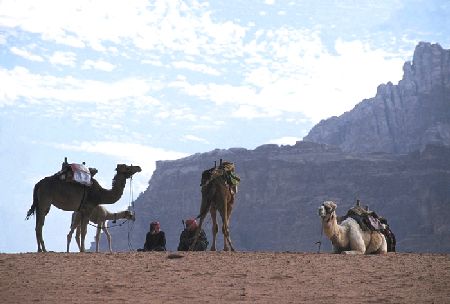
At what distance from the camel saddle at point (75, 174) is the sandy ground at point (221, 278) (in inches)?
101

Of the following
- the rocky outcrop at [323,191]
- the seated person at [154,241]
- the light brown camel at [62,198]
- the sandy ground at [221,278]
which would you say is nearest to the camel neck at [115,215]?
the seated person at [154,241]

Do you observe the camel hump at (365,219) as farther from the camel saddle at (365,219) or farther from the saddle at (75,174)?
the saddle at (75,174)

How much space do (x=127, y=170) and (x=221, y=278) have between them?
25.0 ft

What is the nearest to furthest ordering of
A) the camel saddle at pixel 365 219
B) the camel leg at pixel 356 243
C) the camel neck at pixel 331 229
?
the camel neck at pixel 331 229
the camel leg at pixel 356 243
the camel saddle at pixel 365 219

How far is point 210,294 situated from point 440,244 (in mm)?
141497

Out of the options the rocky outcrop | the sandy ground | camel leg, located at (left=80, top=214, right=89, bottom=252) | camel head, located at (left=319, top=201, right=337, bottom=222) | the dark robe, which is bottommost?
the sandy ground

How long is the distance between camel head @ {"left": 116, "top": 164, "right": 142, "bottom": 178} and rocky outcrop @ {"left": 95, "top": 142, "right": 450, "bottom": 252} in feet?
454

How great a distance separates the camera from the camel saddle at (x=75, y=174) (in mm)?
17891

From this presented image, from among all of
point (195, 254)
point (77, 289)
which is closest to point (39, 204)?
point (195, 254)

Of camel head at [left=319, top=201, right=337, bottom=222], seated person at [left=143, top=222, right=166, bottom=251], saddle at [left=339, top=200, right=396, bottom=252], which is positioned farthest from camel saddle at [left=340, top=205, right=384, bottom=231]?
seated person at [left=143, top=222, right=166, bottom=251]

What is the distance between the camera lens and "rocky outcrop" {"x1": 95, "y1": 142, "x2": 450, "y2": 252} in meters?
166

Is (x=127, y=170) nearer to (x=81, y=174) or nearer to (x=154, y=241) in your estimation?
(x=81, y=174)

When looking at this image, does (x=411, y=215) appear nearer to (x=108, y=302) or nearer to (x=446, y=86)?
(x=446, y=86)

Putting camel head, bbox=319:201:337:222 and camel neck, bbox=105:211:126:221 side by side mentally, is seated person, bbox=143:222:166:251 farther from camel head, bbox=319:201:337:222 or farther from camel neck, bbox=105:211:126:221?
camel head, bbox=319:201:337:222
